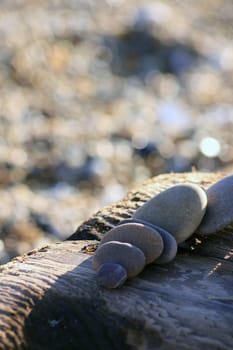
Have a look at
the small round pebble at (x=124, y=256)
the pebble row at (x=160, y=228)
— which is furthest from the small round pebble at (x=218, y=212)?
the small round pebble at (x=124, y=256)

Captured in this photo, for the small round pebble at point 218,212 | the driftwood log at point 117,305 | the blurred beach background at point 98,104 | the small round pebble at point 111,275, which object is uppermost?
the blurred beach background at point 98,104

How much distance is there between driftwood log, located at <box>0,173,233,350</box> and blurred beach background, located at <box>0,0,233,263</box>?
255cm

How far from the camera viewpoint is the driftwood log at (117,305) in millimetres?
1911

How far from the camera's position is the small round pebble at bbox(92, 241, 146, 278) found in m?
2.09

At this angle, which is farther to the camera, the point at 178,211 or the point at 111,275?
the point at 178,211

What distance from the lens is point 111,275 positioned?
2059 millimetres

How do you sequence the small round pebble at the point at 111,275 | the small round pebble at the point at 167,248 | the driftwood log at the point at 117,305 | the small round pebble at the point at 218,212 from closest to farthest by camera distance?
1. the driftwood log at the point at 117,305
2. the small round pebble at the point at 111,275
3. the small round pebble at the point at 167,248
4. the small round pebble at the point at 218,212

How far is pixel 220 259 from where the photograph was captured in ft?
7.55

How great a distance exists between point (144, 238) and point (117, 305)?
26cm

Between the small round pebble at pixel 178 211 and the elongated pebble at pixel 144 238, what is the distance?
0.12 meters

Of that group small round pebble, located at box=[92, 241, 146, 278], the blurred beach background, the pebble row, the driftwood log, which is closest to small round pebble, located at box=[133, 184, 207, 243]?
the pebble row

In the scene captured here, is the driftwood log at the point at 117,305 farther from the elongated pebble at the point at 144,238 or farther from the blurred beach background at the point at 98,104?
the blurred beach background at the point at 98,104

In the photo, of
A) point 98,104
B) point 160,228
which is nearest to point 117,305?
point 160,228

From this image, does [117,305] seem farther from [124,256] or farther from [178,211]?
[178,211]
